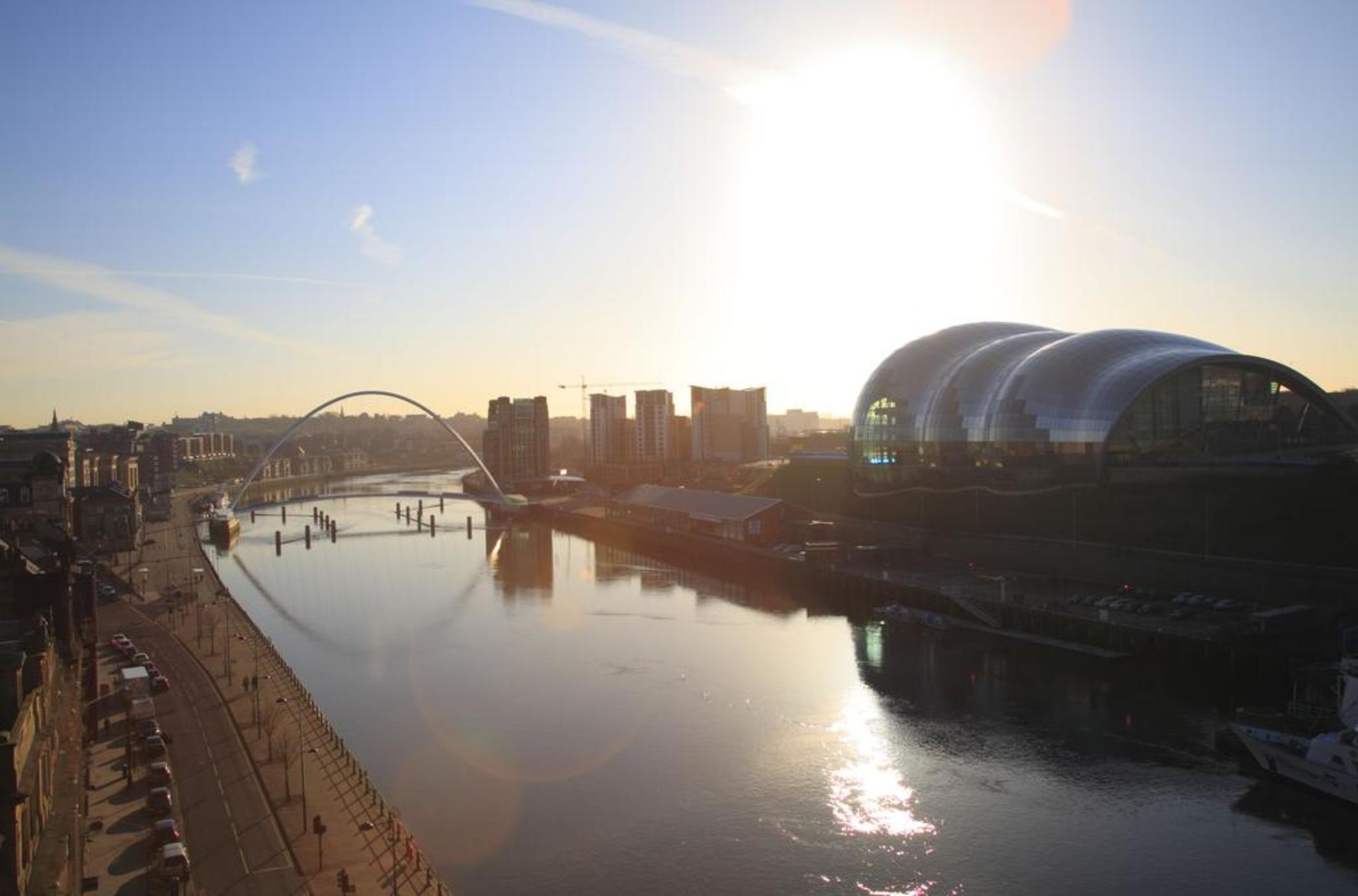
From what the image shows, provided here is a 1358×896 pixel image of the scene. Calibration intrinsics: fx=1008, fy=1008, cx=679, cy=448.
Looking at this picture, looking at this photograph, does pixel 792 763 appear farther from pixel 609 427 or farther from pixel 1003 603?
pixel 609 427

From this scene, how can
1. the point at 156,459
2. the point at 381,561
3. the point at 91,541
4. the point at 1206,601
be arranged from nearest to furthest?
the point at 1206,601, the point at 91,541, the point at 381,561, the point at 156,459

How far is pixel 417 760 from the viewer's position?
18.4 metres

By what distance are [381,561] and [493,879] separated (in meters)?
37.2

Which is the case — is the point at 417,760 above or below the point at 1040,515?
below

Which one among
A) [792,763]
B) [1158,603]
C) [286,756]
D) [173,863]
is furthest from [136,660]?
[1158,603]

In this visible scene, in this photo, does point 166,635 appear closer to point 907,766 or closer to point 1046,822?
point 907,766

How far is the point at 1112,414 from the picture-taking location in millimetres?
34156

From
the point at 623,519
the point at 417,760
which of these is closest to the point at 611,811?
the point at 417,760

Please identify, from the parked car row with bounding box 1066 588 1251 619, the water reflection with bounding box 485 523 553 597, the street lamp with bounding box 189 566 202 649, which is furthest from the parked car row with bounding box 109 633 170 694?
the parked car row with bounding box 1066 588 1251 619

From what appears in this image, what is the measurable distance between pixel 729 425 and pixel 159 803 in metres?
94.6

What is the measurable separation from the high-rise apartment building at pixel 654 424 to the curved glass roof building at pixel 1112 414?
47.3 m

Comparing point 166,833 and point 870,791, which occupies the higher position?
point 166,833

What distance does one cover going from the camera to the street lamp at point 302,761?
1430 centimetres

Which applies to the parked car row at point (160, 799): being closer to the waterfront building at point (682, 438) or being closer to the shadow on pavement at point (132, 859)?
the shadow on pavement at point (132, 859)
